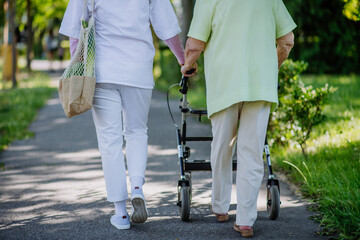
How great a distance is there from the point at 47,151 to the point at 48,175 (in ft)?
4.76

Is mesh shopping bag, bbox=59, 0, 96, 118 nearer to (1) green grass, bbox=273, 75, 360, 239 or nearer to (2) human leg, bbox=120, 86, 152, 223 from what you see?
(2) human leg, bbox=120, 86, 152, 223

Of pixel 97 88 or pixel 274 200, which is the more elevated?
pixel 97 88

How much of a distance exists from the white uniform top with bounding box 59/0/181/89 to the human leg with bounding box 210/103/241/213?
2.12 ft

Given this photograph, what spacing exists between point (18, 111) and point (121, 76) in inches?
308

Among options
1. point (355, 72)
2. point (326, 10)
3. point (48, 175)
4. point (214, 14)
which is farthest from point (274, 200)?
point (355, 72)

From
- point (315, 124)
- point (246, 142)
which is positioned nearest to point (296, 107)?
point (315, 124)

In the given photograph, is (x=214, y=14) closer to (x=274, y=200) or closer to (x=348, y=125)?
(x=274, y=200)

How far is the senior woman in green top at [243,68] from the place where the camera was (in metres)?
3.47

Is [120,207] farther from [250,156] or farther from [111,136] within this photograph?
[250,156]

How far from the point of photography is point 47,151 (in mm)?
7316

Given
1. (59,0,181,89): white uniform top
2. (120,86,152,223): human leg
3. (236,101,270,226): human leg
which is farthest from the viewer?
(120,86,152,223): human leg

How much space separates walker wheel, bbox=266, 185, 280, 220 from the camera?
12.7 feet

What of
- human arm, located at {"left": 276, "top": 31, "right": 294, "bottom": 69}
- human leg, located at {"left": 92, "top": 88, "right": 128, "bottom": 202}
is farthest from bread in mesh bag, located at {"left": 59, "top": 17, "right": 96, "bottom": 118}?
human arm, located at {"left": 276, "top": 31, "right": 294, "bottom": 69}

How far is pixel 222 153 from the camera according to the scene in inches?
149
